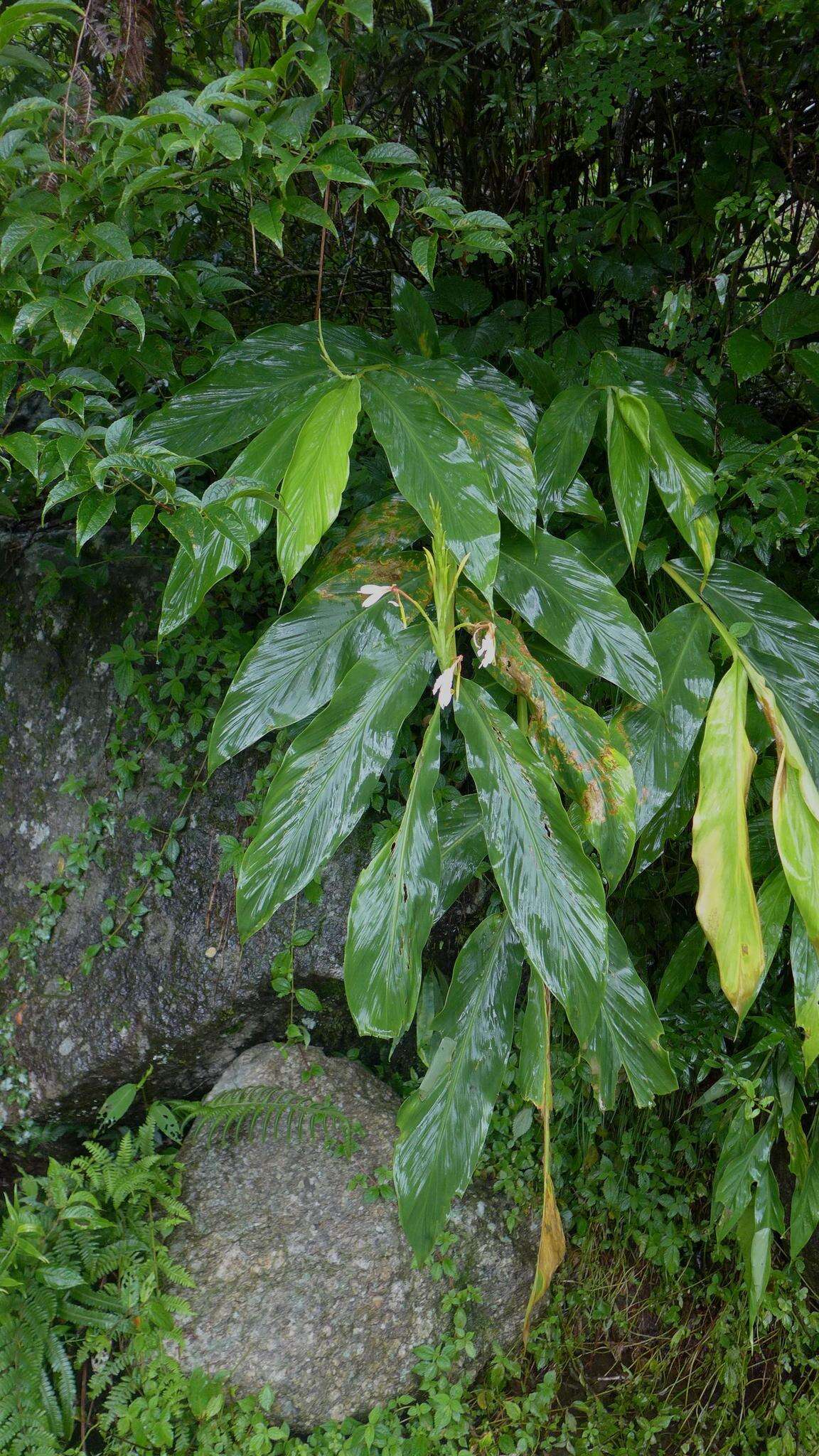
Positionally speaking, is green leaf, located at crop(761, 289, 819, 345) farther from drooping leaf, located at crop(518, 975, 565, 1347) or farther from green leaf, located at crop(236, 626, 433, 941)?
drooping leaf, located at crop(518, 975, 565, 1347)

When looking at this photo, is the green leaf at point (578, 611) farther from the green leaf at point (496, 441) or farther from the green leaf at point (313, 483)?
the green leaf at point (313, 483)

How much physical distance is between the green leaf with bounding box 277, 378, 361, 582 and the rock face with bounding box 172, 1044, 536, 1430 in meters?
1.11

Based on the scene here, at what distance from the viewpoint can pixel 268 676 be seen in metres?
1.42

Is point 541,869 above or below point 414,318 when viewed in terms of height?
below

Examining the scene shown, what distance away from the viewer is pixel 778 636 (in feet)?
4.95

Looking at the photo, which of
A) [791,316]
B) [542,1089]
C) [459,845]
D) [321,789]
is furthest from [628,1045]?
[791,316]

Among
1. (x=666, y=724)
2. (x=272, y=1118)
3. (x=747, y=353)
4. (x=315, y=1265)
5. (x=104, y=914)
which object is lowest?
(x=315, y=1265)

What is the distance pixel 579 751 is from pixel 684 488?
0.49m

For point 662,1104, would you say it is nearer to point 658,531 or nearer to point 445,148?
point 658,531

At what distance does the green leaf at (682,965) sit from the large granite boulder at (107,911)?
1.49 feet

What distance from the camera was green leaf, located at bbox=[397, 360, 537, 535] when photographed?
1354 millimetres

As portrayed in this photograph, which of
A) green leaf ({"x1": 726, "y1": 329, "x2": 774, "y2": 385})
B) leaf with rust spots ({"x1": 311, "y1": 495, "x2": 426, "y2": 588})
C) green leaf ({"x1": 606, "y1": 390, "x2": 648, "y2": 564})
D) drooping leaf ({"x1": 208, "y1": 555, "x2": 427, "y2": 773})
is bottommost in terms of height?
drooping leaf ({"x1": 208, "y1": 555, "x2": 427, "y2": 773})

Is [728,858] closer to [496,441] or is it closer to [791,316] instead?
[496,441]

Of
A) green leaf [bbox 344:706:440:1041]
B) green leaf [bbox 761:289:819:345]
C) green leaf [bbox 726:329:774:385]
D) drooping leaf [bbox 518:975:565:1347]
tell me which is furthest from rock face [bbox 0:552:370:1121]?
green leaf [bbox 761:289:819:345]
